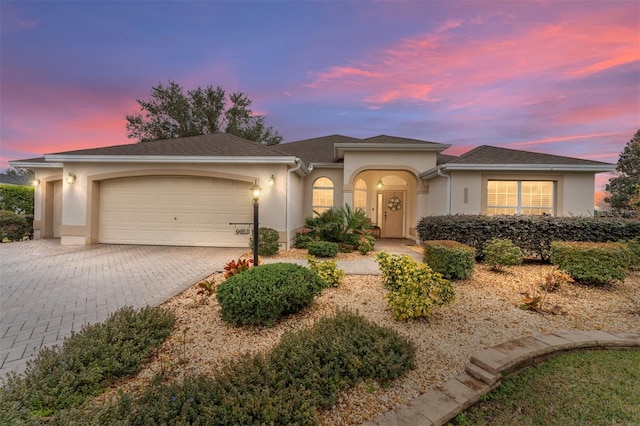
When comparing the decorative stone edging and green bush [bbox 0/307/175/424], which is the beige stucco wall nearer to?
green bush [bbox 0/307/175/424]

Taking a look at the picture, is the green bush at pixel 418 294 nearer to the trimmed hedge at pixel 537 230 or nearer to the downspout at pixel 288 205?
the trimmed hedge at pixel 537 230

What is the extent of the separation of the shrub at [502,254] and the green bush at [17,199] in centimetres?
1815

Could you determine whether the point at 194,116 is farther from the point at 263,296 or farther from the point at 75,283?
the point at 263,296

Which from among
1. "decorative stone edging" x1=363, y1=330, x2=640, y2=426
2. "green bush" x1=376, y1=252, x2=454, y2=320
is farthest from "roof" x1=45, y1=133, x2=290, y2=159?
"decorative stone edging" x1=363, y1=330, x2=640, y2=426

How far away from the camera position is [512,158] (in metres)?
9.67

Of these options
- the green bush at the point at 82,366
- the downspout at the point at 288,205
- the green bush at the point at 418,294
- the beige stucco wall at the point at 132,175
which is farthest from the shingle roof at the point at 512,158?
the green bush at the point at 82,366

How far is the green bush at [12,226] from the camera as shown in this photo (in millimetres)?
10305

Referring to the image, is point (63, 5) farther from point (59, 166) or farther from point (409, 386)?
point (409, 386)

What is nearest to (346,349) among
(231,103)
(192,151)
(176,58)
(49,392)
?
(49,392)

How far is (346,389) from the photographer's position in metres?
2.43

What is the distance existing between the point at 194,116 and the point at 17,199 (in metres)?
14.5

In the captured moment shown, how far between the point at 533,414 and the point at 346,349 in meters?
1.59

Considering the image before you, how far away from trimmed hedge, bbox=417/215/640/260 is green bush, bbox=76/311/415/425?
16.7ft

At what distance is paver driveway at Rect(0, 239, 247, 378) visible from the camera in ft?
11.3
